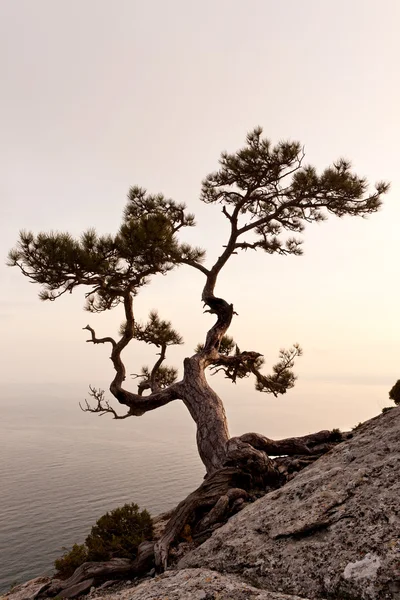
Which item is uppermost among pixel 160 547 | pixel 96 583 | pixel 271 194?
pixel 271 194

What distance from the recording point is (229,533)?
7.87 meters

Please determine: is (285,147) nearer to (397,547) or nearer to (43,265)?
(43,265)

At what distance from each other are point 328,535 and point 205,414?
7.92 m

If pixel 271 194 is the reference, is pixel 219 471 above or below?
below

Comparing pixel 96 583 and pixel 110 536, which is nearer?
pixel 96 583

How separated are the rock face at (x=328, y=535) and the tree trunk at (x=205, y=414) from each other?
4.19 metres

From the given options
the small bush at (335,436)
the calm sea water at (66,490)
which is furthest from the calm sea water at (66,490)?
the small bush at (335,436)

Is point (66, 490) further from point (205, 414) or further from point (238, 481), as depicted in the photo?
point (238, 481)

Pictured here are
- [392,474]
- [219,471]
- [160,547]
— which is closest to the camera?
[392,474]

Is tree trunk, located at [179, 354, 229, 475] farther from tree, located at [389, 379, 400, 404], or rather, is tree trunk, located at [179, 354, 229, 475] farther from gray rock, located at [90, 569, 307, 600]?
tree, located at [389, 379, 400, 404]

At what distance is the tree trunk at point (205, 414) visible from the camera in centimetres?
1309

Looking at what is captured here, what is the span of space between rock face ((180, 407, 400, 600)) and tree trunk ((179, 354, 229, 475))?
4186mm

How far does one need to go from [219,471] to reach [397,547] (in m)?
6.22

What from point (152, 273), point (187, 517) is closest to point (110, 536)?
point (187, 517)
